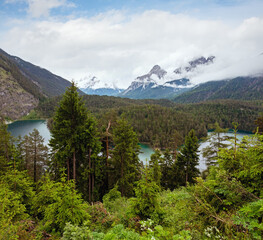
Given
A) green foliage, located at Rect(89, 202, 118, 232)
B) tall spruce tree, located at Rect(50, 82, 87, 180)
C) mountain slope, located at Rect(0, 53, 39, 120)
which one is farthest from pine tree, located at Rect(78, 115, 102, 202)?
mountain slope, located at Rect(0, 53, 39, 120)

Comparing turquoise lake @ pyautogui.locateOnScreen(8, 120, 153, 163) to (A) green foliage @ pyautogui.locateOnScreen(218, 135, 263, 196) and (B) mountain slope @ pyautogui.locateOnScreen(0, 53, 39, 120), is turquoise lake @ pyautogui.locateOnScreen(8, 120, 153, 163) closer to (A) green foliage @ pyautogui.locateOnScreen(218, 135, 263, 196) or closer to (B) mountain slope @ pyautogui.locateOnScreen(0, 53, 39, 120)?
(A) green foliage @ pyautogui.locateOnScreen(218, 135, 263, 196)

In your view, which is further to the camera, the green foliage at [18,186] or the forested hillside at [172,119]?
the forested hillside at [172,119]

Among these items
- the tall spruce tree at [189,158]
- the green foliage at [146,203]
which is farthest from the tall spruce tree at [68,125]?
the tall spruce tree at [189,158]

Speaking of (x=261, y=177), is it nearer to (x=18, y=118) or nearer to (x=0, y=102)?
(x=18, y=118)

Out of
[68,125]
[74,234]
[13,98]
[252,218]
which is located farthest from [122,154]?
[13,98]

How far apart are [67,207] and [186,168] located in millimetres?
21462

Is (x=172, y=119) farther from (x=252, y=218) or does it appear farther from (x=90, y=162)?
(x=252, y=218)

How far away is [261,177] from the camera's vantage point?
4871 mm

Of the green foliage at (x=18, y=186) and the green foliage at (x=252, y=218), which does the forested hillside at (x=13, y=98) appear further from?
the green foliage at (x=252, y=218)

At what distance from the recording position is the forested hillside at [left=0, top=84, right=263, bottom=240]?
4.81 meters

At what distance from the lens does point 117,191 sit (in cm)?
1537

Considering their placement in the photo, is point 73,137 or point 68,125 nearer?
point 68,125

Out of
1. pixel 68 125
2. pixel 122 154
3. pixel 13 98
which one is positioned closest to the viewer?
pixel 68 125

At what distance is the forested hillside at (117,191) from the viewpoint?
481 centimetres
